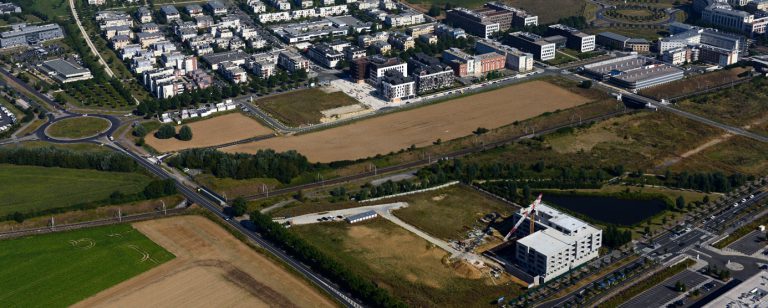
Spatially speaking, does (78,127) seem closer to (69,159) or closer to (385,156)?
(69,159)

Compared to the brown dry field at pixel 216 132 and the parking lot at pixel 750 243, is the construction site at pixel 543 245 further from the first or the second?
the brown dry field at pixel 216 132

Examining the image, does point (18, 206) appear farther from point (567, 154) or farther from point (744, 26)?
point (744, 26)

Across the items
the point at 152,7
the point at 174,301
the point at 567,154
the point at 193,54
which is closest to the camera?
the point at 174,301

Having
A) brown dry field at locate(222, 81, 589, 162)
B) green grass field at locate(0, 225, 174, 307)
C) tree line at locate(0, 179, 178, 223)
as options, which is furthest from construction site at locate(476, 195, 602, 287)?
tree line at locate(0, 179, 178, 223)

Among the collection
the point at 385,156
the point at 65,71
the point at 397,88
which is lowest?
the point at 385,156

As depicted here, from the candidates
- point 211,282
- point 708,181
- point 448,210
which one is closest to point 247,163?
point 448,210

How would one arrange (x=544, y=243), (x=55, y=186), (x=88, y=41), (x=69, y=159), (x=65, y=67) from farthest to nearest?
1. (x=88, y=41)
2. (x=65, y=67)
3. (x=69, y=159)
4. (x=55, y=186)
5. (x=544, y=243)

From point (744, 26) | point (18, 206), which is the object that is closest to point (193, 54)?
point (18, 206)
